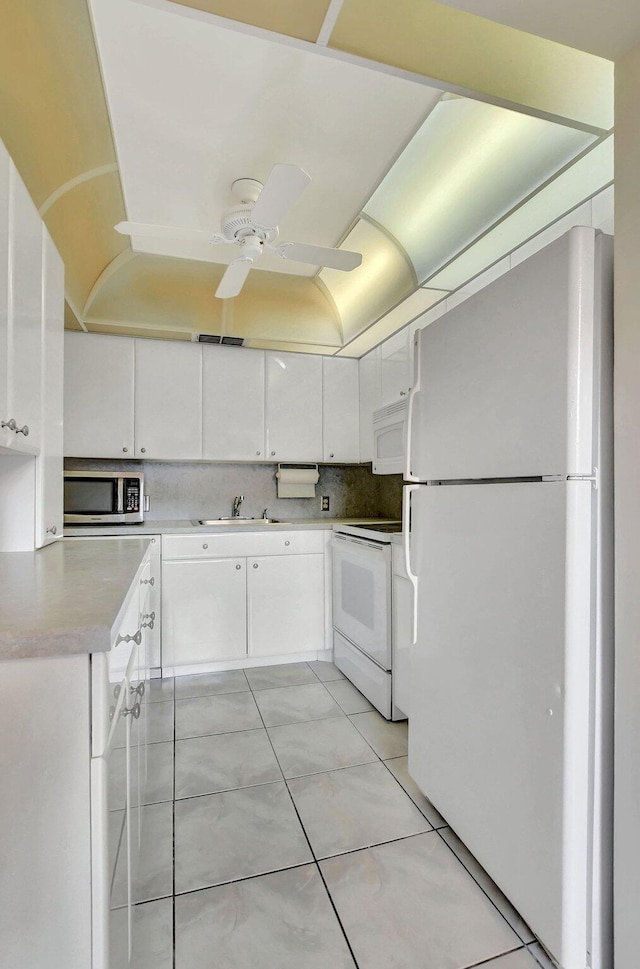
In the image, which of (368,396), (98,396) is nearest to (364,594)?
(368,396)

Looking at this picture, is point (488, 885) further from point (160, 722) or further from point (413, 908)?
point (160, 722)

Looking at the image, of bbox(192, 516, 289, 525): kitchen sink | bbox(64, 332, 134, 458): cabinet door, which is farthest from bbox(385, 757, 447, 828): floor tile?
bbox(64, 332, 134, 458): cabinet door

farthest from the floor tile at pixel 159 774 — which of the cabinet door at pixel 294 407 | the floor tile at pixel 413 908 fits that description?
the cabinet door at pixel 294 407

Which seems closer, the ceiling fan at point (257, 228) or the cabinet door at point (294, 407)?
the ceiling fan at point (257, 228)

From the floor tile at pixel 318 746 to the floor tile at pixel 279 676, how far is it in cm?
51

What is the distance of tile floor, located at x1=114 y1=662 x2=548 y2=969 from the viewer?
4.06 ft

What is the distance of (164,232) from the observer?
1.87 meters

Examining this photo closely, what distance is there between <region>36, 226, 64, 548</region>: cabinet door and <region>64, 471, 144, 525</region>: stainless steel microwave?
1131 mm

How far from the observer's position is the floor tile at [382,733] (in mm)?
2154

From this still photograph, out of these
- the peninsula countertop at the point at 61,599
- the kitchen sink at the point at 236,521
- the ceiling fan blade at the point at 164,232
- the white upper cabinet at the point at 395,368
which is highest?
the ceiling fan blade at the point at 164,232

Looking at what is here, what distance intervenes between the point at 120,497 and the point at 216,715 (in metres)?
1.50

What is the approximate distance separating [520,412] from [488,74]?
104 cm

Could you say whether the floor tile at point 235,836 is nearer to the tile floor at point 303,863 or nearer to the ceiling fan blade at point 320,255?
the tile floor at point 303,863

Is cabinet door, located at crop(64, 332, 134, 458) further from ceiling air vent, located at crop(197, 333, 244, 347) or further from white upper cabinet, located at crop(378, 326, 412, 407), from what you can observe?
white upper cabinet, located at crop(378, 326, 412, 407)
